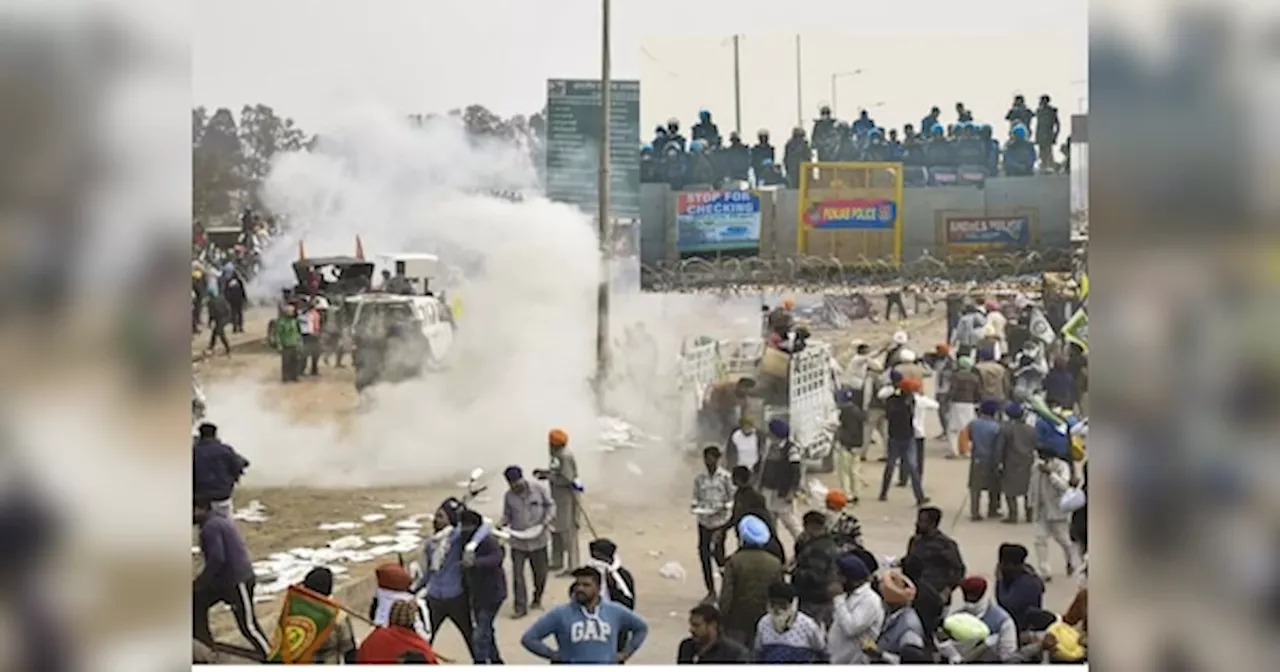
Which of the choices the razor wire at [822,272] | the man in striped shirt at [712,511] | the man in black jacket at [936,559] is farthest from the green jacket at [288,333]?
the man in black jacket at [936,559]

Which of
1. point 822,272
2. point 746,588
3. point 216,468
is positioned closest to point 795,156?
point 822,272

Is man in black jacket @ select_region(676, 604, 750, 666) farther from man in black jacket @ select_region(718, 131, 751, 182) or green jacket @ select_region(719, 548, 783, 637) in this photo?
man in black jacket @ select_region(718, 131, 751, 182)

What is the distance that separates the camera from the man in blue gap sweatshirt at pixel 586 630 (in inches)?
174

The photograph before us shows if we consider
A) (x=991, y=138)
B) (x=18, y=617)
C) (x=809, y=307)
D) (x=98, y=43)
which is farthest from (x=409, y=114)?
(x=18, y=617)

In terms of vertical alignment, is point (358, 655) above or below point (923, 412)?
below

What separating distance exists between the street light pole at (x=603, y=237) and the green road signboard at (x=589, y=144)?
14mm

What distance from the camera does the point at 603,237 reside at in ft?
16.3

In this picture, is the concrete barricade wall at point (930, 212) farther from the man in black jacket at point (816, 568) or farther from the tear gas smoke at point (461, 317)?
the man in black jacket at point (816, 568)

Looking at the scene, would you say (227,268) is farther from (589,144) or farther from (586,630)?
(586,630)

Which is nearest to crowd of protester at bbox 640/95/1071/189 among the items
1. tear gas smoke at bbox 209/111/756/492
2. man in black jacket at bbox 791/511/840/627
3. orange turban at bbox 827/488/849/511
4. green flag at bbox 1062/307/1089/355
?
tear gas smoke at bbox 209/111/756/492

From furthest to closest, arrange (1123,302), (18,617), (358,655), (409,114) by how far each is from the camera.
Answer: (409,114) → (358,655) → (18,617) → (1123,302)

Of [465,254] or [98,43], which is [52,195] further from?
[465,254]

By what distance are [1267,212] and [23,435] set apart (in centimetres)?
206

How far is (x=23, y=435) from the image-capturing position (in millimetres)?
2330
